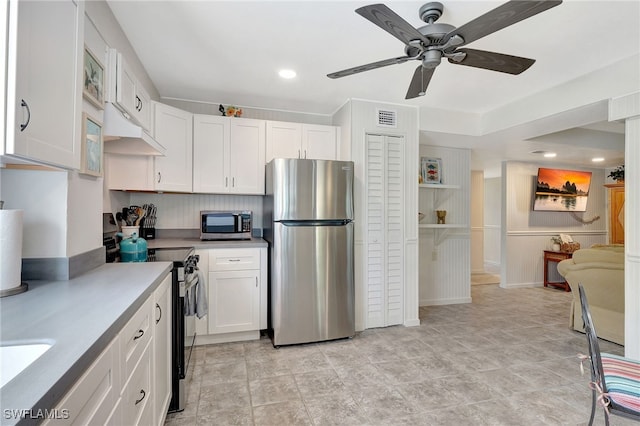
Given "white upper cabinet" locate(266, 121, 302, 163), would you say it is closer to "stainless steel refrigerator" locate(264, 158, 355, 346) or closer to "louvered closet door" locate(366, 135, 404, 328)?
"stainless steel refrigerator" locate(264, 158, 355, 346)

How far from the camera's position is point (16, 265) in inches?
50.4

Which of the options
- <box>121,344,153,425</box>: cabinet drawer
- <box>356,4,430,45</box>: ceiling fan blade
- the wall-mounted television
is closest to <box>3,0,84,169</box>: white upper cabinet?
<box>121,344,153,425</box>: cabinet drawer

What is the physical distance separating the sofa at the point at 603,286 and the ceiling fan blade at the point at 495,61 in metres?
2.50

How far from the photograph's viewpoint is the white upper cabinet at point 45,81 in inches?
38.2

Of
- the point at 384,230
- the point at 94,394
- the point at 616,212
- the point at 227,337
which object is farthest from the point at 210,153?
the point at 616,212

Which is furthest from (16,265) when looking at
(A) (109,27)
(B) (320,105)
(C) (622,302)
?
(C) (622,302)

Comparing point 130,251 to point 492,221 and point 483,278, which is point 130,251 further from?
point 492,221

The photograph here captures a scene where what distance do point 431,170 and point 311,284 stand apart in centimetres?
261

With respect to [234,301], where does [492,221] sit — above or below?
above

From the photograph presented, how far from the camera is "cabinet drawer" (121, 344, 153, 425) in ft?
3.69

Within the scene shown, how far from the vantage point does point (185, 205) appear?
348 cm

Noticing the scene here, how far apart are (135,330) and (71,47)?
1.22m

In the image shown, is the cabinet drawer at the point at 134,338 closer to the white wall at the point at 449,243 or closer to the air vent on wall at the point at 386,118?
the air vent on wall at the point at 386,118

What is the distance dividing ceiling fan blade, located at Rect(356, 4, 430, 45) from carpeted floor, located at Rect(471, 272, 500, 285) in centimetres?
534
